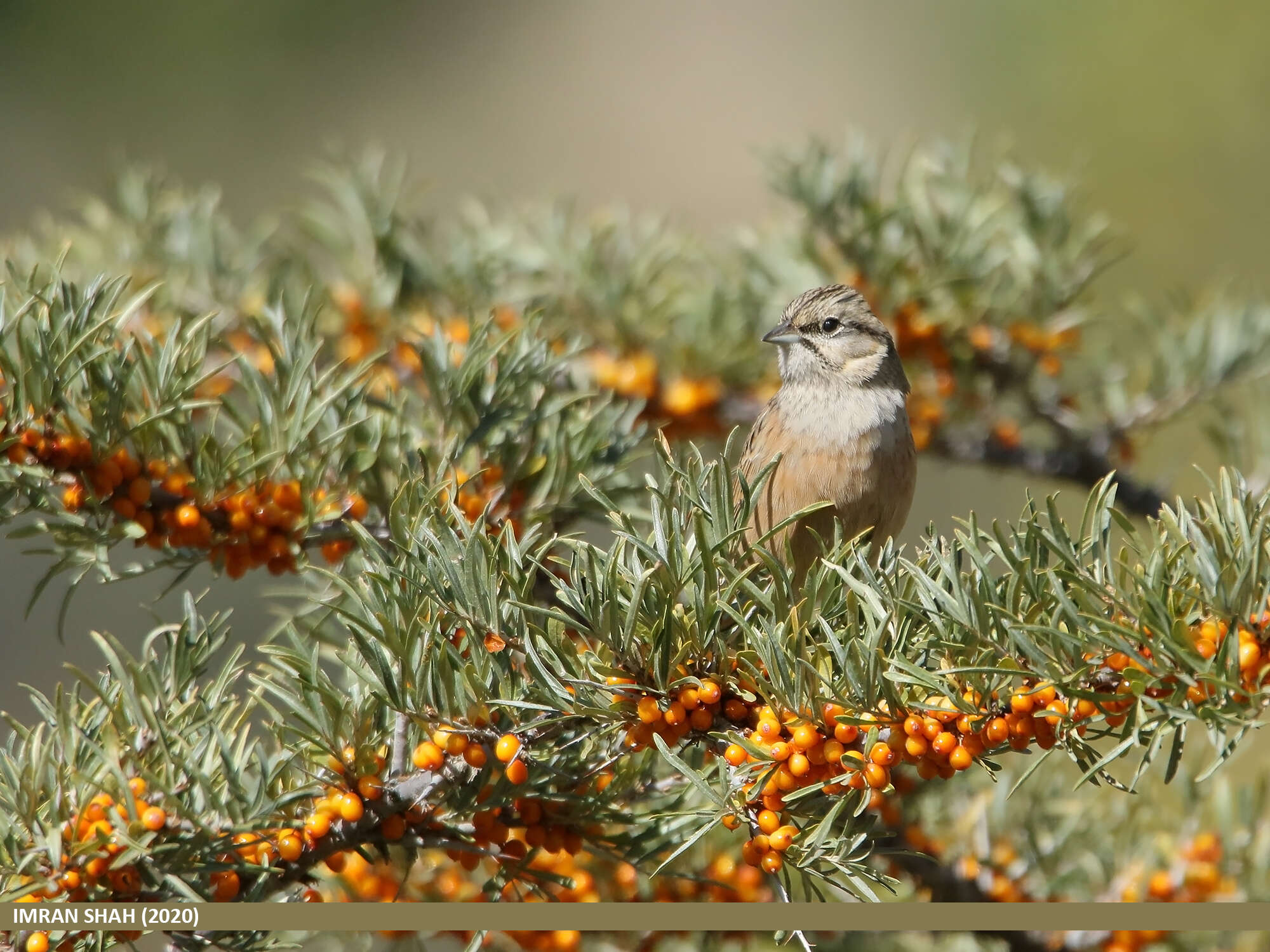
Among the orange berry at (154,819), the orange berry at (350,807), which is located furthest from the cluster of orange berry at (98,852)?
the orange berry at (350,807)

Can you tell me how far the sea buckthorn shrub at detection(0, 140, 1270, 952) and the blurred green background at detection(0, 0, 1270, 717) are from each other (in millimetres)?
1578

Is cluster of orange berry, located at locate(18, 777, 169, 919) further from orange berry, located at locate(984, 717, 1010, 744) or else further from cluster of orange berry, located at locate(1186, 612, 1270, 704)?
cluster of orange berry, located at locate(1186, 612, 1270, 704)

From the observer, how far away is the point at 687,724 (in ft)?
2.35

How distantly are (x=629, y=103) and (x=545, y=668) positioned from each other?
12.5 ft

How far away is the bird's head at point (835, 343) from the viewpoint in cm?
137

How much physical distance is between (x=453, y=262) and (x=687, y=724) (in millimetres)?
817

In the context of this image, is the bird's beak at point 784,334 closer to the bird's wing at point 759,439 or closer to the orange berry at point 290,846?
the bird's wing at point 759,439

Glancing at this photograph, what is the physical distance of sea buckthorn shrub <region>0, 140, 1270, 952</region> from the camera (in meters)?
0.67

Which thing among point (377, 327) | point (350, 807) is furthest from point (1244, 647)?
point (377, 327)

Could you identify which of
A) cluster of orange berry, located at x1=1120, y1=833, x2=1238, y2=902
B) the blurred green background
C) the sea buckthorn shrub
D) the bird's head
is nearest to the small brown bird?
the bird's head

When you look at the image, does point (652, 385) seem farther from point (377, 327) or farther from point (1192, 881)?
point (1192, 881)

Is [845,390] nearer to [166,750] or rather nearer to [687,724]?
[687,724]

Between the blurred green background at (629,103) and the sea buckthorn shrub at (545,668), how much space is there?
62.1 inches

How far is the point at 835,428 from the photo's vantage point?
140cm
